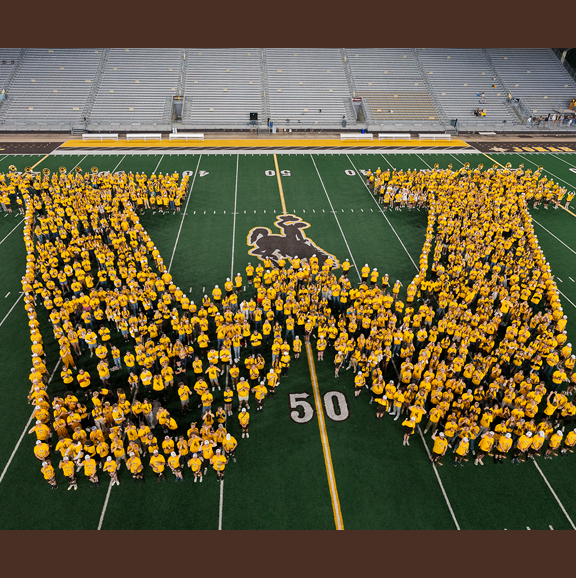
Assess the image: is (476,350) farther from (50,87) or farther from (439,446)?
(50,87)

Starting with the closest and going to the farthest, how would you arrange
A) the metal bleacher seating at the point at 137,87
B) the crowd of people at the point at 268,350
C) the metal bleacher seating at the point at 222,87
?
the crowd of people at the point at 268,350
the metal bleacher seating at the point at 137,87
the metal bleacher seating at the point at 222,87

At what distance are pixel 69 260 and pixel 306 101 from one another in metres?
30.9

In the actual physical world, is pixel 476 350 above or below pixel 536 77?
below

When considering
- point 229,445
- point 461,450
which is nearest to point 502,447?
point 461,450

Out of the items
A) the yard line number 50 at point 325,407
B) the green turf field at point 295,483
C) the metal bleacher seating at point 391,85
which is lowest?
the green turf field at point 295,483

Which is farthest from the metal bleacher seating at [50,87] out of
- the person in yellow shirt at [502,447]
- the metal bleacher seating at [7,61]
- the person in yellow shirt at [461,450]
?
the person in yellow shirt at [502,447]

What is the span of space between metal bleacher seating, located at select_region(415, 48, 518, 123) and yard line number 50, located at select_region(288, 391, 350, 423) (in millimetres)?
35980

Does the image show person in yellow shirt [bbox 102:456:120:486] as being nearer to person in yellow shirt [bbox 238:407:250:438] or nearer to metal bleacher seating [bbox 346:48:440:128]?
person in yellow shirt [bbox 238:407:250:438]

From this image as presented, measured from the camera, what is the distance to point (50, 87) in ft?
127

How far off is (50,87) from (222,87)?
16.1m

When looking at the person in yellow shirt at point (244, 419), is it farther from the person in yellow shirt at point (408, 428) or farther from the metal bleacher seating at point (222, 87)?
the metal bleacher seating at point (222, 87)

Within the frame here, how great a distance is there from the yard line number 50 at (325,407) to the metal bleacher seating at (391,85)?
32.1 meters

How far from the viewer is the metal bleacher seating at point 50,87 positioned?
3562 cm

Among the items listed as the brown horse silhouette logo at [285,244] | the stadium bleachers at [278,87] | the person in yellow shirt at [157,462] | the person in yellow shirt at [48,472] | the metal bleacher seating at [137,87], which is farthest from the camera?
the stadium bleachers at [278,87]
